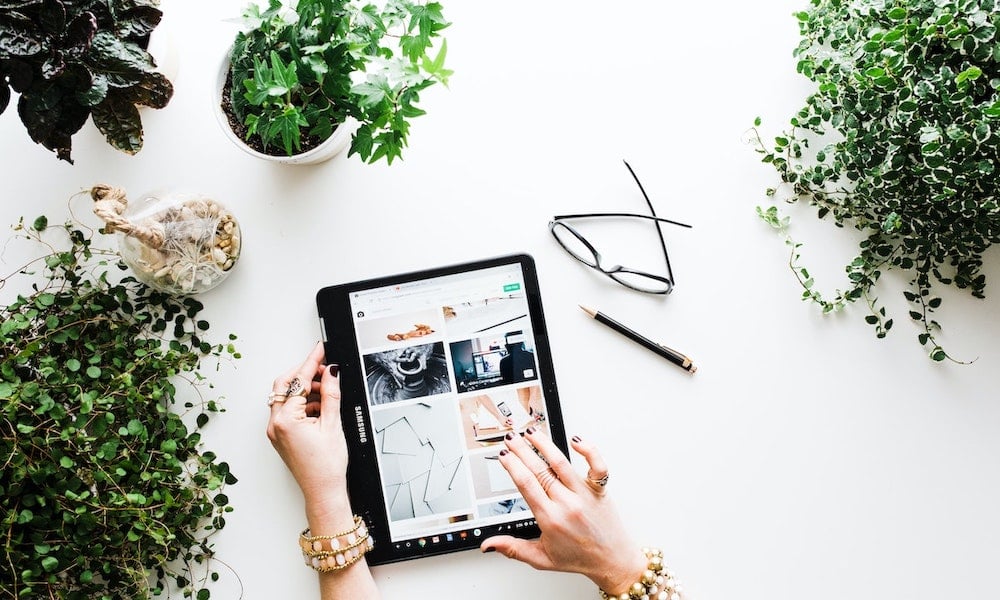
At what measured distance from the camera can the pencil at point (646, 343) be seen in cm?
116

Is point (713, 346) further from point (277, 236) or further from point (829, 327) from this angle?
point (277, 236)

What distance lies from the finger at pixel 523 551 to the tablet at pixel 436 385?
6cm

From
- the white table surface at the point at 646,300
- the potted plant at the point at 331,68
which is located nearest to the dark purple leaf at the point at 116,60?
the potted plant at the point at 331,68

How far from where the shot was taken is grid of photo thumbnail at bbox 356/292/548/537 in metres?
1.16

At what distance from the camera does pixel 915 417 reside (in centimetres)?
118

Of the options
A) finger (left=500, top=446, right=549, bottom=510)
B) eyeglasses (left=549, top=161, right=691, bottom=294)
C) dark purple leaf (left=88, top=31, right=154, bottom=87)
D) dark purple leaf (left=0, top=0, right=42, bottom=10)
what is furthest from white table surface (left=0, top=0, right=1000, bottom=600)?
dark purple leaf (left=0, top=0, right=42, bottom=10)

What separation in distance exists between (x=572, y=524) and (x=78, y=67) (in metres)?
0.94

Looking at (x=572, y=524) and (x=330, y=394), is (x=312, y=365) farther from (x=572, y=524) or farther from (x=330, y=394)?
(x=572, y=524)

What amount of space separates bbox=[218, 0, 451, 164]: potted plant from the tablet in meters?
0.29

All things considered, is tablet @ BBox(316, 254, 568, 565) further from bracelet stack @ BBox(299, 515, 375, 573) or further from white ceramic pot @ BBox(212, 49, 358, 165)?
white ceramic pot @ BBox(212, 49, 358, 165)

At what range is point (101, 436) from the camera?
1.00 metres

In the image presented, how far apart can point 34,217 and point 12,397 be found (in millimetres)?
436

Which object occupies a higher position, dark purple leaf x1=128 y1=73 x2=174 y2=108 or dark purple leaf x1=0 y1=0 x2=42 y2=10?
dark purple leaf x1=0 y1=0 x2=42 y2=10

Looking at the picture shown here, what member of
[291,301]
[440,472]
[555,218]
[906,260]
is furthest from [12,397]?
[906,260]
